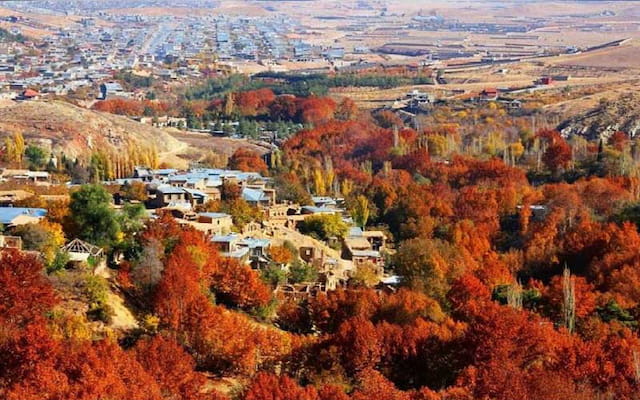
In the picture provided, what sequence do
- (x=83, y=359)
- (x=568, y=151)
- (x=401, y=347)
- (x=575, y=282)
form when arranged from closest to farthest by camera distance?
(x=83, y=359)
(x=401, y=347)
(x=575, y=282)
(x=568, y=151)

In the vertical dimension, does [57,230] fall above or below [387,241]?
above

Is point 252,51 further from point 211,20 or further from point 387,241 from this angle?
point 387,241

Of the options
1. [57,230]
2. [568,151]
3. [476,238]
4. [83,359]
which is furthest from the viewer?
[568,151]

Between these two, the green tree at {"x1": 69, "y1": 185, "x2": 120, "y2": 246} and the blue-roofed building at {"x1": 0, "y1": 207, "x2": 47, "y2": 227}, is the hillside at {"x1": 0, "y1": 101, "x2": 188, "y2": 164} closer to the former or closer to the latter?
the blue-roofed building at {"x1": 0, "y1": 207, "x2": 47, "y2": 227}

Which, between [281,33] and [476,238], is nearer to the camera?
[476,238]

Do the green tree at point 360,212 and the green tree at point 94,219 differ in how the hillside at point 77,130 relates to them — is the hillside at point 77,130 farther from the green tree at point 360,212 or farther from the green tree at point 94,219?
the green tree at point 94,219

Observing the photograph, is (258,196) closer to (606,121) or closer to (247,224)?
(247,224)

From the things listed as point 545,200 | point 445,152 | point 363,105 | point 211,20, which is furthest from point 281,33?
point 545,200

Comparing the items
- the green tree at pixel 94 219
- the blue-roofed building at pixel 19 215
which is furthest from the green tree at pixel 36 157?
the green tree at pixel 94 219

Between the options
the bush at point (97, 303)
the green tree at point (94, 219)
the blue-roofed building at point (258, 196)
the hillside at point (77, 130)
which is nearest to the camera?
the bush at point (97, 303)
